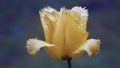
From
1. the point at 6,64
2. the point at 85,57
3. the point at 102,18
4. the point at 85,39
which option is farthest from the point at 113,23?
the point at 85,39

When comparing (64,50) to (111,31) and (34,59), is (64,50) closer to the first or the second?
(34,59)

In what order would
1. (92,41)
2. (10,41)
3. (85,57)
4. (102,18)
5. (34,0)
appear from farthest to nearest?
(34,0), (102,18), (10,41), (85,57), (92,41)

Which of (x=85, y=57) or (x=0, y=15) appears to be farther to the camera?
(x=0, y=15)

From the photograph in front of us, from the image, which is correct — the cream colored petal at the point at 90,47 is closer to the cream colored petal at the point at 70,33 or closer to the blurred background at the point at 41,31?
the cream colored petal at the point at 70,33

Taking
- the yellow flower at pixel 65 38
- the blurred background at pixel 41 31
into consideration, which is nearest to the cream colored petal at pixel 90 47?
the yellow flower at pixel 65 38

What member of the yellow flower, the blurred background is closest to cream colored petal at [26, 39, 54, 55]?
the yellow flower

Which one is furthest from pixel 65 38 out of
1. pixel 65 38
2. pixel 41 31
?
pixel 41 31

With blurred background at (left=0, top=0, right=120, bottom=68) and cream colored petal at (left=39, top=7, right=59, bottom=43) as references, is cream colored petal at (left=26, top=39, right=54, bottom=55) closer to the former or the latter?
cream colored petal at (left=39, top=7, right=59, bottom=43)
